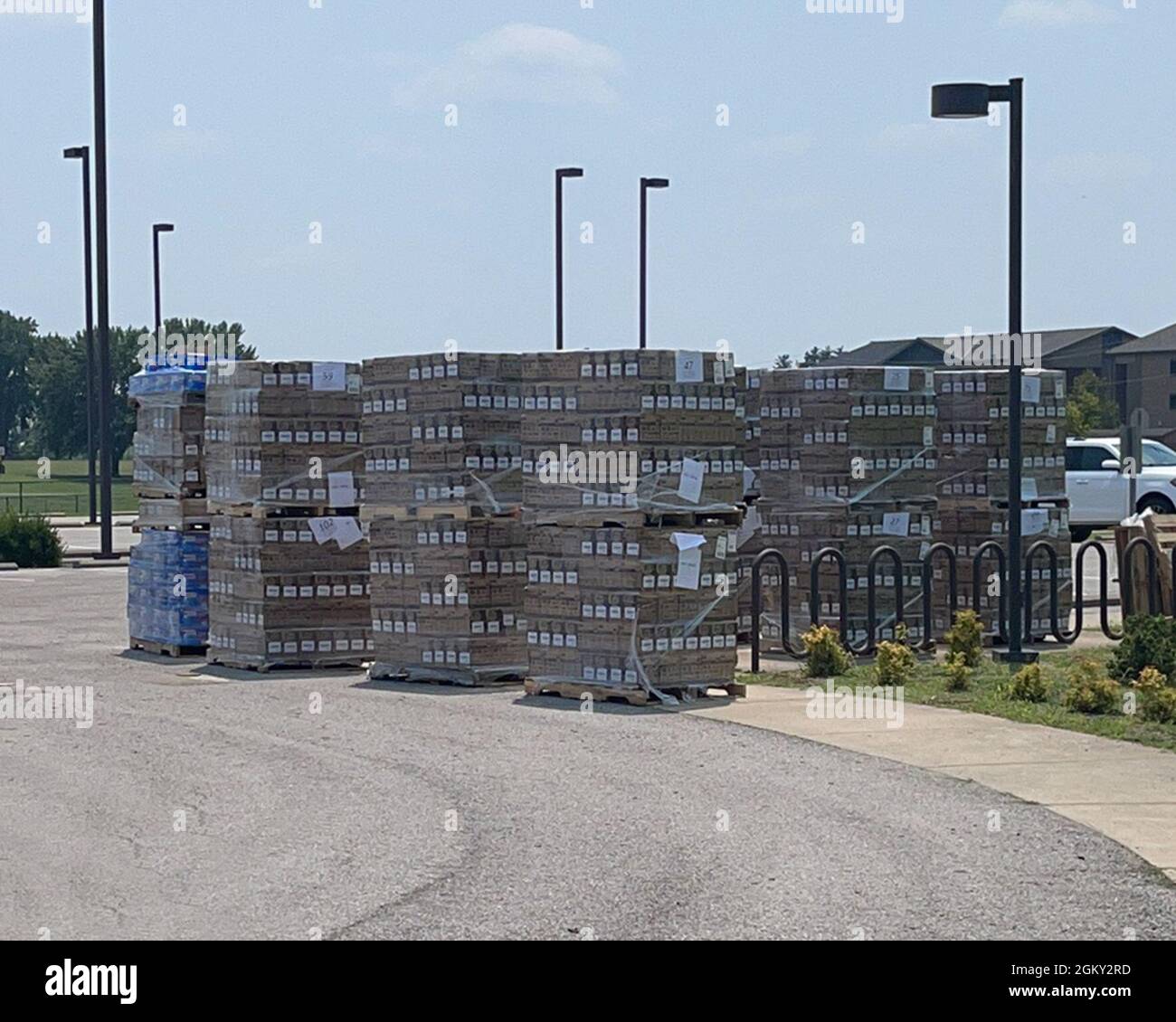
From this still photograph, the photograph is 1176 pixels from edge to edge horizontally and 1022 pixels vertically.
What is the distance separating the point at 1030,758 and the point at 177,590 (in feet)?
32.2

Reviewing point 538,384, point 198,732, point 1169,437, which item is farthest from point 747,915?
point 1169,437

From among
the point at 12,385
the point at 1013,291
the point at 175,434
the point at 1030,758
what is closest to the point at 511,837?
the point at 1030,758

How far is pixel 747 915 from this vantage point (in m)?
8.34

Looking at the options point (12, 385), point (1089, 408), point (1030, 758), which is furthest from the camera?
point (12, 385)

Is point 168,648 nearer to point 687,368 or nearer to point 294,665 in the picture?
point 294,665

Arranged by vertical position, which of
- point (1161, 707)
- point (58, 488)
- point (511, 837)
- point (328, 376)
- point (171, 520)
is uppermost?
point (328, 376)

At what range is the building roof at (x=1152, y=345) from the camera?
9006 cm

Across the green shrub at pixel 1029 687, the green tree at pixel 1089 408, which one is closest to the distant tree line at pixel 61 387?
the green tree at pixel 1089 408

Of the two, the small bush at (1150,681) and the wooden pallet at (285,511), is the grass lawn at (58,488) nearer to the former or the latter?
the wooden pallet at (285,511)

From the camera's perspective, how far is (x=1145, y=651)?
1588 centimetres

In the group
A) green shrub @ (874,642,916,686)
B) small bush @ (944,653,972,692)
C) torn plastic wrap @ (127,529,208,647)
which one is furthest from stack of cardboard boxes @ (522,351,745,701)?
torn plastic wrap @ (127,529,208,647)

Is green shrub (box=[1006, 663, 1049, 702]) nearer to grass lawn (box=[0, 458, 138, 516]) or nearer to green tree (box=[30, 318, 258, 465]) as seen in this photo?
grass lawn (box=[0, 458, 138, 516])

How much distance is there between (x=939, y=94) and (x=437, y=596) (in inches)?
241
